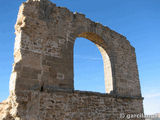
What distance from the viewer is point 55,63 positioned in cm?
572

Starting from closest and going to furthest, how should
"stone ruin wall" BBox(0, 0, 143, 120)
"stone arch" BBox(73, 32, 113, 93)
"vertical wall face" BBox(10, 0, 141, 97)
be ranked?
"stone ruin wall" BBox(0, 0, 143, 120), "vertical wall face" BBox(10, 0, 141, 97), "stone arch" BBox(73, 32, 113, 93)

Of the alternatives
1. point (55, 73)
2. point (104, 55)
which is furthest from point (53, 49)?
point (104, 55)

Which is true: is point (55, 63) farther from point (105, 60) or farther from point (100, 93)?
point (105, 60)

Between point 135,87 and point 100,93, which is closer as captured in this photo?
point 100,93

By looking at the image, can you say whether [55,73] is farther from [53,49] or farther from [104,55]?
[104,55]

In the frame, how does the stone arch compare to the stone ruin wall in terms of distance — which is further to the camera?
the stone arch

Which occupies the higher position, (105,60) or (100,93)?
(105,60)

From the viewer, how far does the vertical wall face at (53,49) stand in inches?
203

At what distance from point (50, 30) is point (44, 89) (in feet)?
6.62

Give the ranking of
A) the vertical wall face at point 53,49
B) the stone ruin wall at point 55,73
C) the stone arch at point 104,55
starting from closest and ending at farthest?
the stone ruin wall at point 55,73 < the vertical wall face at point 53,49 < the stone arch at point 104,55

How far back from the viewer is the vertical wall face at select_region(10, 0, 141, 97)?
5.15 metres

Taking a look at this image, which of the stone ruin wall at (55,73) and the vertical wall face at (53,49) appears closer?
the stone ruin wall at (55,73)

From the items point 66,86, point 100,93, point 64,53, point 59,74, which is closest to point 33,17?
point 64,53

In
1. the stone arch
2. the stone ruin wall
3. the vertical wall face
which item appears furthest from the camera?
the stone arch
